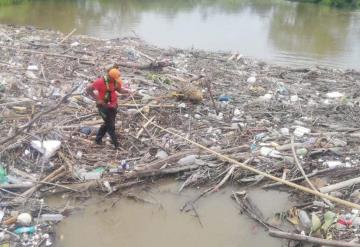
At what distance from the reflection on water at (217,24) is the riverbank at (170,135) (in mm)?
7722

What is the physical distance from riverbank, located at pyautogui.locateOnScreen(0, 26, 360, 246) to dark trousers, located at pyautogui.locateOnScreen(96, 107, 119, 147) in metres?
0.18

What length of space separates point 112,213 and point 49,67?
611 centimetres

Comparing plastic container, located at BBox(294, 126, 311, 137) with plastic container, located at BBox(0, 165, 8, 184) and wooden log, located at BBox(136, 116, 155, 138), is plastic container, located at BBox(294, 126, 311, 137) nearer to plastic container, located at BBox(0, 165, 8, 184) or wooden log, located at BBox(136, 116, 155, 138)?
wooden log, located at BBox(136, 116, 155, 138)

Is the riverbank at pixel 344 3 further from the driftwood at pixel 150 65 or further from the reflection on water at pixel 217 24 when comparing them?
the driftwood at pixel 150 65

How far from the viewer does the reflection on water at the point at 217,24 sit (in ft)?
62.1

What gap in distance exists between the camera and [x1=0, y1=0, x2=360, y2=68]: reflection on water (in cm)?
1892

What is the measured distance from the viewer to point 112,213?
5680 millimetres

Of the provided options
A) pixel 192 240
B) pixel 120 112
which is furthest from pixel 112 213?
pixel 120 112

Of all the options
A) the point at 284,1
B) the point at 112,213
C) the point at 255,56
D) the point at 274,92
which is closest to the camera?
the point at 112,213

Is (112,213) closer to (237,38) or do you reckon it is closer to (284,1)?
(237,38)

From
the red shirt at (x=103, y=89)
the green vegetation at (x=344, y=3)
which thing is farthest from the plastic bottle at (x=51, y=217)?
the green vegetation at (x=344, y=3)

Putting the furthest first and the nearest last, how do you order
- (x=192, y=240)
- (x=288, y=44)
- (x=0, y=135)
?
(x=288, y=44) → (x=0, y=135) → (x=192, y=240)

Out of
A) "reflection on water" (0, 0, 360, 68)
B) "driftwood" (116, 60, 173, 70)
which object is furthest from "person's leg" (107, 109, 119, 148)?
"reflection on water" (0, 0, 360, 68)

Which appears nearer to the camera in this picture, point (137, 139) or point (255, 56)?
point (137, 139)
